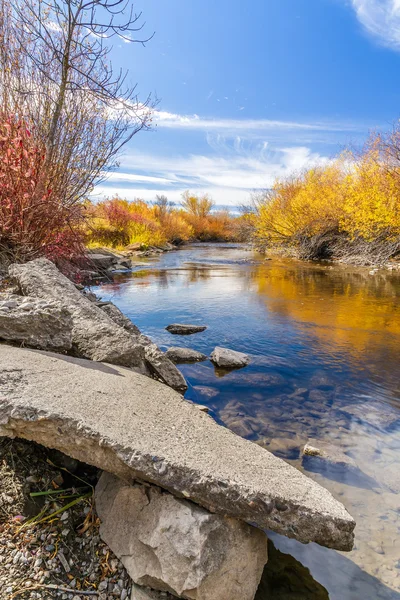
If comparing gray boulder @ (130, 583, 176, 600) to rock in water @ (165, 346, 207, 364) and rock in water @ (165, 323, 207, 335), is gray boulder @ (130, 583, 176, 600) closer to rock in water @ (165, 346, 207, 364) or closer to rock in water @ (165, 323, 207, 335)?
rock in water @ (165, 346, 207, 364)

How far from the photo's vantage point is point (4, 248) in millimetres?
5168

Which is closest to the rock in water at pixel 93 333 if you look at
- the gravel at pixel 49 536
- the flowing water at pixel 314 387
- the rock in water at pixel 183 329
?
the flowing water at pixel 314 387

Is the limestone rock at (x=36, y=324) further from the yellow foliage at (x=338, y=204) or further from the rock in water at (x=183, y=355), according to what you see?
the yellow foliage at (x=338, y=204)

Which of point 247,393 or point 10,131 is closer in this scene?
point 247,393

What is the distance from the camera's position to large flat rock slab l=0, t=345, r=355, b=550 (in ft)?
5.49

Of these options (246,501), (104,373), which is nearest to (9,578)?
(246,501)

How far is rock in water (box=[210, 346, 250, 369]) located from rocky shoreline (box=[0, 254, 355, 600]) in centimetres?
263

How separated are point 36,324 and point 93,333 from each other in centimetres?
56

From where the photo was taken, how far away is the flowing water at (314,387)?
6.79 feet

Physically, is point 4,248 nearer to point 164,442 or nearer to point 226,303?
point 164,442

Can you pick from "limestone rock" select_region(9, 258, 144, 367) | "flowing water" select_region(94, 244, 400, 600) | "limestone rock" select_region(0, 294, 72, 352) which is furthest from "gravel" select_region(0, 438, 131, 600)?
"limestone rock" select_region(9, 258, 144, 367)

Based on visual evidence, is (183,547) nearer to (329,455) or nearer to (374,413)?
(329,455)

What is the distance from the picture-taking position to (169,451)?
1.83 m

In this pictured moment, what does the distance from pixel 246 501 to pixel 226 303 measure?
25.1 feet
